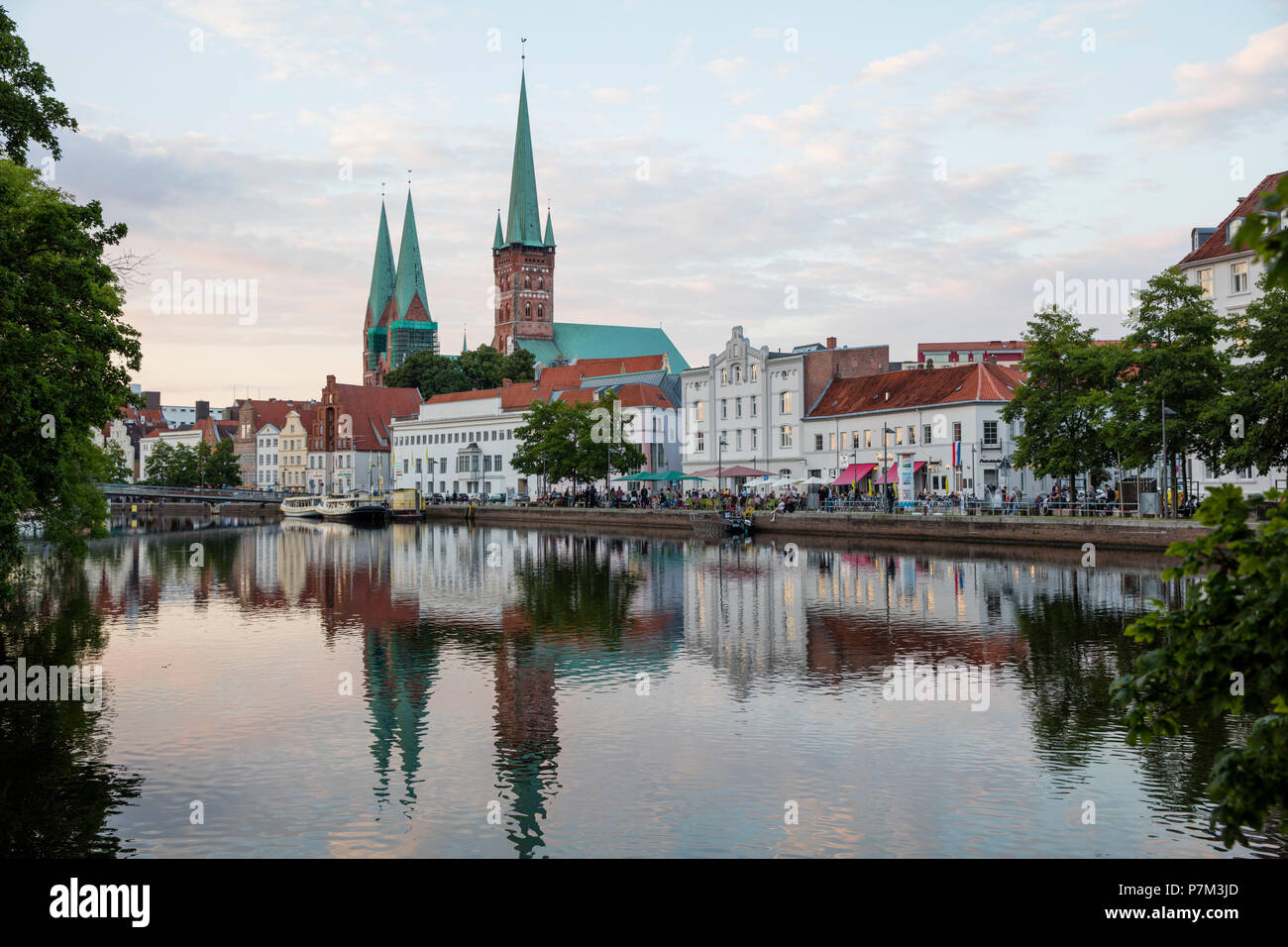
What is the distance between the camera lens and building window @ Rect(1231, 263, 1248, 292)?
6944 centimetres

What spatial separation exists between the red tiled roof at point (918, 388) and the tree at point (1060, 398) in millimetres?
11418

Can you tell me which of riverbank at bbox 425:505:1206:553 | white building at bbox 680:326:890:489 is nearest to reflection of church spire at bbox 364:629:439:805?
riverbank at bbox 425:505:1206:553

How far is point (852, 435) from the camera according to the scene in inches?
3477

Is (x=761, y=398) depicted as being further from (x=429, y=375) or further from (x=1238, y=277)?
(x=429, y=375)

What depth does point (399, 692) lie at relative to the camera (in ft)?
77.1

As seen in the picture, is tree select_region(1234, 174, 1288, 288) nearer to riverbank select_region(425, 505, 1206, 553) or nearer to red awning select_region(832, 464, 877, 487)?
riverbank select_region(425, 505, 1206, 553)

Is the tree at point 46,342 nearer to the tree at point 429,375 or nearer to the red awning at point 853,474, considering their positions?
the red awning at point 853,474

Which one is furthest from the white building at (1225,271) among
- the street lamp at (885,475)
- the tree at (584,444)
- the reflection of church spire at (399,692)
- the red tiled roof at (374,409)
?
the red tiled roof at (374,409)

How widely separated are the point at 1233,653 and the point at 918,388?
78774mm

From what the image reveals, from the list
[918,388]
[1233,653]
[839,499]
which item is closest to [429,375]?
[918,388]

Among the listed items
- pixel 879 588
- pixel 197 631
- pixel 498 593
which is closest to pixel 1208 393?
pixel 879 588

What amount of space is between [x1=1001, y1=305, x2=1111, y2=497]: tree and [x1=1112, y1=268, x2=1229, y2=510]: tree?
12.9ft

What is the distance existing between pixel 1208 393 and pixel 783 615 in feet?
93.8
